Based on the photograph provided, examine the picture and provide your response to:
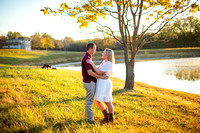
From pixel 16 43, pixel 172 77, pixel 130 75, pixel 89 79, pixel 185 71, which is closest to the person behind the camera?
pixel 89 79

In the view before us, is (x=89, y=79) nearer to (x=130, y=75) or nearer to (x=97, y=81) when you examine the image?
(x=97, y=81)

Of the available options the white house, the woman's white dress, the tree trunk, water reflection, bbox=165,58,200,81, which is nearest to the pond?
water reflection, bbox=165,58,200,81

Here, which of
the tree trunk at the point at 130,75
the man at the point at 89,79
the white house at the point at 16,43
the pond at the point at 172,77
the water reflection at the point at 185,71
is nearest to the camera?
the man at the point at 89,79

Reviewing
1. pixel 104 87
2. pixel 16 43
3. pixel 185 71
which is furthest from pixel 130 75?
pixel 16 43

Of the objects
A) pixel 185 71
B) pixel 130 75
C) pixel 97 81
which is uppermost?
pixel 97 81

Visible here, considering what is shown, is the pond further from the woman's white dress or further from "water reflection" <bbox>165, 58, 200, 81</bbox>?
the woman's white dress

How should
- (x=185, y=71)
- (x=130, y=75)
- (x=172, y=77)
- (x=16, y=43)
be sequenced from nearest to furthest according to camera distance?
(x=130, y=75) < (x=172, y=77) < (x=185, y=71) < (x=16, y=43)

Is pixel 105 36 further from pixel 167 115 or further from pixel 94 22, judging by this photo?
pixel 167 115

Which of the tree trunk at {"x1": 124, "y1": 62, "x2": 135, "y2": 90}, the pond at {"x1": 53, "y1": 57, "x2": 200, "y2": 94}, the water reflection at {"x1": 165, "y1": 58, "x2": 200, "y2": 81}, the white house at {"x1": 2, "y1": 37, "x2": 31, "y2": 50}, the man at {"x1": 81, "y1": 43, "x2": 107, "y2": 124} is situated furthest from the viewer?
the white house at {"x1": 2, "y1": 37, "x2": 31, "y2": 50}

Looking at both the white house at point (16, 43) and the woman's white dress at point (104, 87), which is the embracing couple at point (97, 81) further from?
the white house at point (16, 43)

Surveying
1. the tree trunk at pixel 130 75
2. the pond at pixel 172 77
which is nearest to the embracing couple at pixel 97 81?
the tree trunk at pixel 130 75

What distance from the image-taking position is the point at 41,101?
17.8 ft

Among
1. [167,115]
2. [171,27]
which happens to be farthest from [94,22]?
[167,115]

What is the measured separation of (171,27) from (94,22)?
15.8 feet
